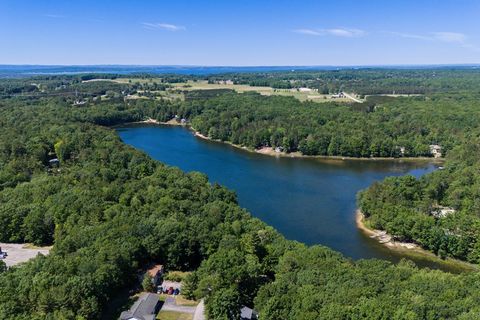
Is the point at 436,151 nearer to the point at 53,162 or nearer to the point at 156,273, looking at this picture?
the point at 156,273

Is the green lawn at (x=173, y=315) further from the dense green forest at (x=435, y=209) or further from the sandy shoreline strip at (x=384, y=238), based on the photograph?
the dense green forest at (x=435, y=209)

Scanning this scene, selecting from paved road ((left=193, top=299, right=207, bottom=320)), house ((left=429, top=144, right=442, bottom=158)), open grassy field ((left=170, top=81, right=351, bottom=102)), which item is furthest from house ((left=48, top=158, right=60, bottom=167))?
open grassy field ((left=170, top=81, right=351, bottom=102))

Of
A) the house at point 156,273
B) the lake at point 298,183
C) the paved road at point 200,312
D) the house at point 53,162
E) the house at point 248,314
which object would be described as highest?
the house at point 248,314

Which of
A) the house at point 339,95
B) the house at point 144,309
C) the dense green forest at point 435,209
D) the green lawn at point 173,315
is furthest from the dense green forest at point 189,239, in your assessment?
the house at point 339,95

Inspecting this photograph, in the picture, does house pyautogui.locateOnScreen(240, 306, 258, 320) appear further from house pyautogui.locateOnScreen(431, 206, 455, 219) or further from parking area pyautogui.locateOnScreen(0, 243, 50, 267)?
house pyautogui.locateOnScreen(431, 206, 455, 219)

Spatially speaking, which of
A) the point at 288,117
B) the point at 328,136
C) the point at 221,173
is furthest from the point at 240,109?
the point at 221,173

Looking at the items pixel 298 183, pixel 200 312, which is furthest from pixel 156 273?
pixel 298 183

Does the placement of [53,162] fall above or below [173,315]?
above
